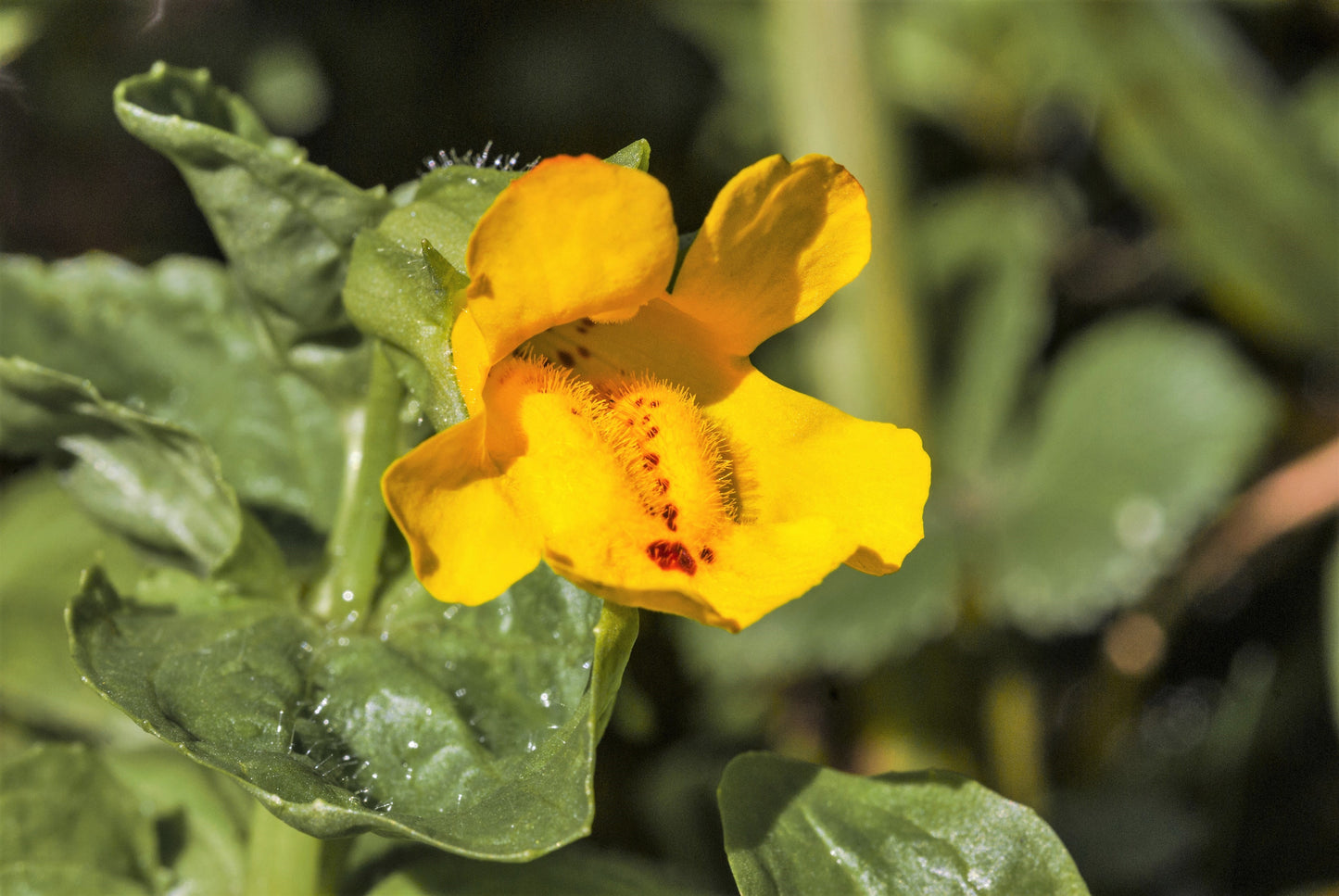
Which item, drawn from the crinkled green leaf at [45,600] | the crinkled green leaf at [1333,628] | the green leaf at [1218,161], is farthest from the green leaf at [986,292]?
the crinkled green leaf at [45,600]

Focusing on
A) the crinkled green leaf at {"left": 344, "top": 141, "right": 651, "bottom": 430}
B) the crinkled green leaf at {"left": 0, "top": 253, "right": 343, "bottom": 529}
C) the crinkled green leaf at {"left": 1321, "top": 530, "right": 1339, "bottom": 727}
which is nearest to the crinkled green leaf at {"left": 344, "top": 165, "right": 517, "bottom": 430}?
the crinkled green leaf at {"left": 344, "top": 141, "right": 651, "bottom": 430}

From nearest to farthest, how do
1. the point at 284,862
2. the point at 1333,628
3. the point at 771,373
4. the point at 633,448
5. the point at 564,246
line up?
the point at 564,246 → the point at 633,448 → the point at 284,862 → the point at 1333,628 → the point at 771,373

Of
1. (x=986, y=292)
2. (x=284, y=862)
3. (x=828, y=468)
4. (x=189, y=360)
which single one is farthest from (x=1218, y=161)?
(x=284, y=862)

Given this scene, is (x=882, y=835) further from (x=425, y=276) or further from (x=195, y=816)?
(x=195, y=816)

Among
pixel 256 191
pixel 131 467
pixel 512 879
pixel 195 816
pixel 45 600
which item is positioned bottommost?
pixel 45 600

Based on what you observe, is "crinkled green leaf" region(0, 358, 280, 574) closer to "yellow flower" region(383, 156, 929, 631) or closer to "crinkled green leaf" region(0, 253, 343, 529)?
"crinkled green leaf" region(0, 253, 343, 529)

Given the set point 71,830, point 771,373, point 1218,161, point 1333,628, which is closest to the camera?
point 71,830

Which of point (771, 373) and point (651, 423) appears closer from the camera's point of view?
point (651, 423)
